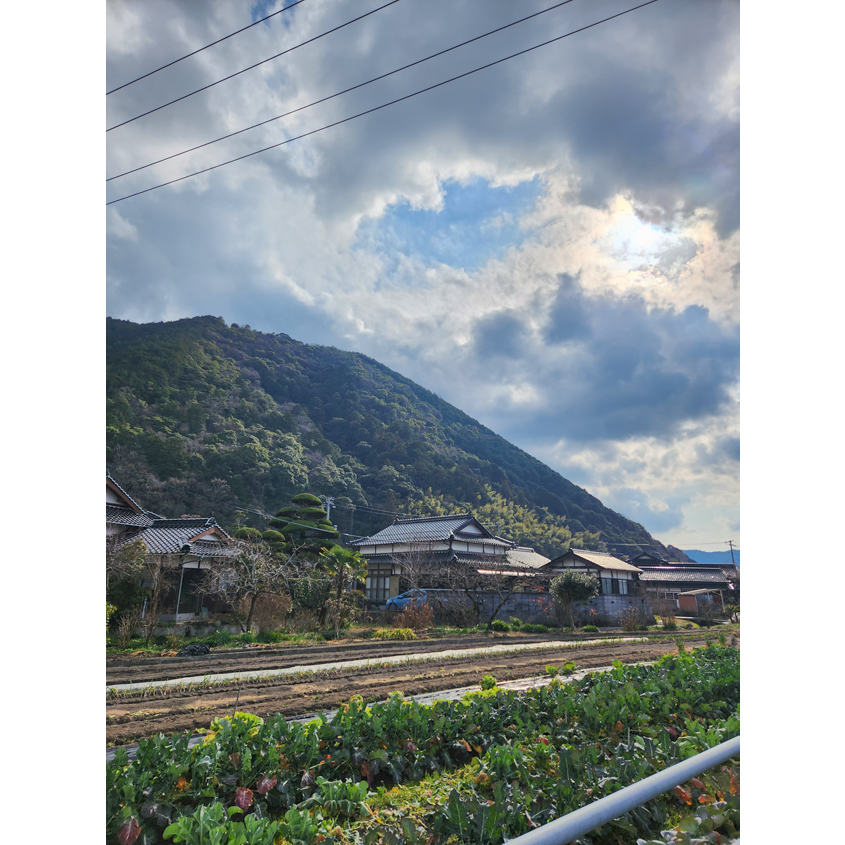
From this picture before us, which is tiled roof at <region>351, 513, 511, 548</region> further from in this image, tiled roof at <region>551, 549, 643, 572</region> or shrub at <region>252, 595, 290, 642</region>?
tiled roof at <region>551, 549, 643, 572</region>

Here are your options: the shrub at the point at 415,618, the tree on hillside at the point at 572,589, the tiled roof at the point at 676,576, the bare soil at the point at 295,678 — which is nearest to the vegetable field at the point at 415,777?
the bare soil at the point at 295,678

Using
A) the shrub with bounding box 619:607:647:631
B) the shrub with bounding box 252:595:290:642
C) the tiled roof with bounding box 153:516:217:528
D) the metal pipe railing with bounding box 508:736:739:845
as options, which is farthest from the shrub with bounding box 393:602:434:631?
the metal pipe railing with bounding box 508:736:739:845

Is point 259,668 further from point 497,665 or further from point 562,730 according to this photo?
point 562,730

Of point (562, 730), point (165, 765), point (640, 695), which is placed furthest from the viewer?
point (640, 695)

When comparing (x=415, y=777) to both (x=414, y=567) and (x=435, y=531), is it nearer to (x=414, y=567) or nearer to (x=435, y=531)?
(x=435, y=531)
